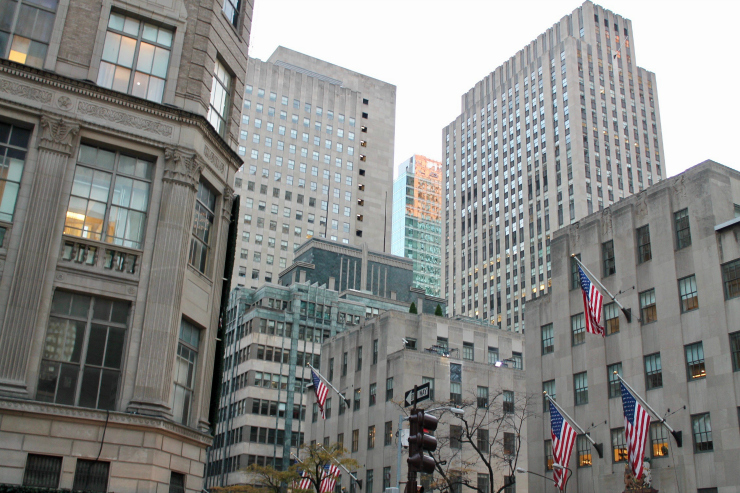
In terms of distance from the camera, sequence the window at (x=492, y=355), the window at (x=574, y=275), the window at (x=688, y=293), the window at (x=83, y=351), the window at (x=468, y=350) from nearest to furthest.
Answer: the window at (x=83, y=351), the window at (x=688, y=293), the window at (x=574, y=275), the window at (x=468, y=350), the window at (x=492, y=355)

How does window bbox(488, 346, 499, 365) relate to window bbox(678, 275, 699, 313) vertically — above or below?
above

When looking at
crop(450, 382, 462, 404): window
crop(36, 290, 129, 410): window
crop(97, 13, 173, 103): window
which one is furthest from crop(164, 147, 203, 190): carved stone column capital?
crop(450, 382, 462, 404): window

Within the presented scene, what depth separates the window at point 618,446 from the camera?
147 ft

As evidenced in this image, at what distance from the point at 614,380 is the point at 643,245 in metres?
8.47

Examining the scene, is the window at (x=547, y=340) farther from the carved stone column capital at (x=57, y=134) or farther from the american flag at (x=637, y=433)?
the carved stone column capital at (x=57, y=134)

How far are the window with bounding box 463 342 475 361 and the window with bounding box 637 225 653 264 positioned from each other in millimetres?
33481

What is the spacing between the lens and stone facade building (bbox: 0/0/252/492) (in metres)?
25.3

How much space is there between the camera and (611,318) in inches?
1900

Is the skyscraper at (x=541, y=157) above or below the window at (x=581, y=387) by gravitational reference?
above

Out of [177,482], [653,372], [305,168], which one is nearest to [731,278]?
[653,372]

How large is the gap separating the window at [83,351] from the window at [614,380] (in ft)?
102

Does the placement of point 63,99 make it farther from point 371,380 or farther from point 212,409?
point 371,380

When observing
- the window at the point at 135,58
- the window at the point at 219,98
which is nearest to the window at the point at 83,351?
the window at the point at 135,58

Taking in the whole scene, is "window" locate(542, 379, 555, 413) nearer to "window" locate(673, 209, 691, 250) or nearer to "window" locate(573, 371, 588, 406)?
"window" locate(573, 371, 588, 406)
